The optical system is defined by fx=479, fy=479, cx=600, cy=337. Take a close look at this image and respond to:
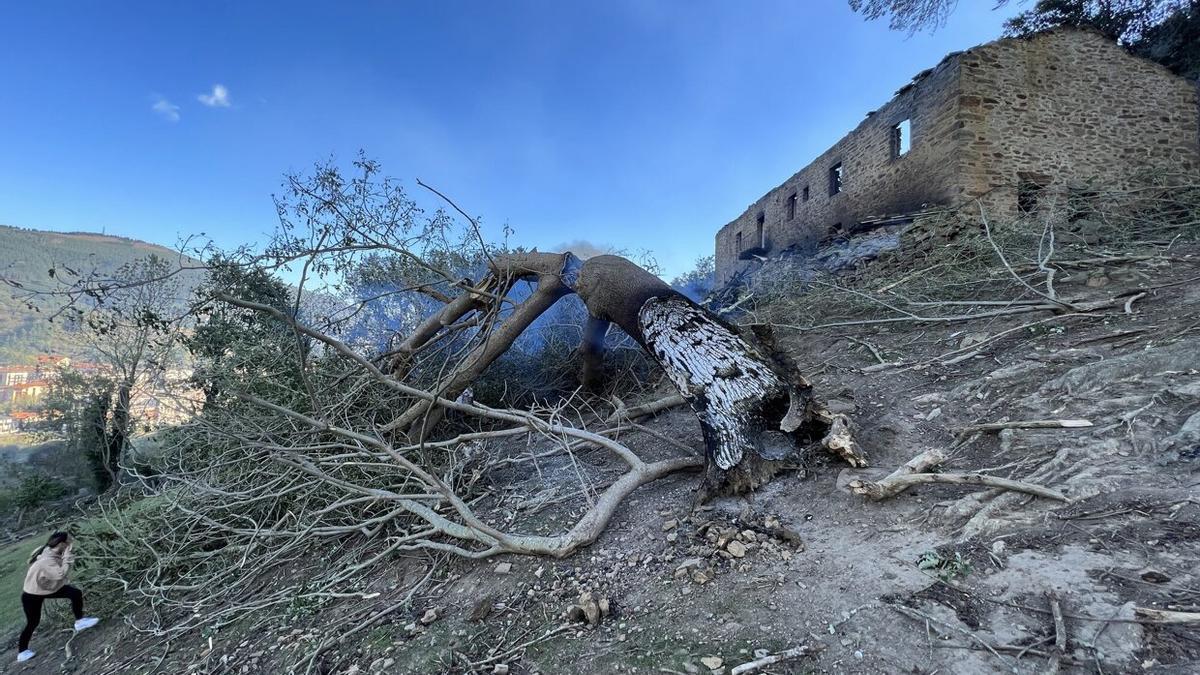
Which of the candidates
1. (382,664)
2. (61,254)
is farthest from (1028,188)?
(61,254)

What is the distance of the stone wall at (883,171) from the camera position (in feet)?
27.5

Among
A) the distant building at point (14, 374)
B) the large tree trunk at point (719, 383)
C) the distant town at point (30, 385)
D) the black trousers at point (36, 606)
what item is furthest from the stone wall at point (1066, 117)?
the distant building at point (14, 374)

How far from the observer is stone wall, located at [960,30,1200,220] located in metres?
8.11

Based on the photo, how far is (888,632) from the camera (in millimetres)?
1587

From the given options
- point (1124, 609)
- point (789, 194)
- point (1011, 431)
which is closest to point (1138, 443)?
point (1011, 431)

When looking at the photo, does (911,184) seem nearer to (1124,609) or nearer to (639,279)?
(639,279)

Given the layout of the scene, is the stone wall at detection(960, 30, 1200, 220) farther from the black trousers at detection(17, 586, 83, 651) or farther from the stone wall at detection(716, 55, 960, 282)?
the black trousers at detection(17, 586, 83, 651)

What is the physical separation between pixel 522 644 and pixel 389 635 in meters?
0.79

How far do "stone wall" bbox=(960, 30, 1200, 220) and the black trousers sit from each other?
12.3 metres

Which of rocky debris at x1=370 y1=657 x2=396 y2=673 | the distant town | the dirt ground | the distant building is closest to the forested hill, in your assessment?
the distant town

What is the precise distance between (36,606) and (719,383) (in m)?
6.30

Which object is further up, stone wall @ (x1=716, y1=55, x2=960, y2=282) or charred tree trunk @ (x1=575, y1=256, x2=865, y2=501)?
stone wall @ (x1=716, y1=55, x2=960, y2=282)

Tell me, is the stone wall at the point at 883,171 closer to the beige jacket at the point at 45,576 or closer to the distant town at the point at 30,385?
the beige jacket at the point at 45,576

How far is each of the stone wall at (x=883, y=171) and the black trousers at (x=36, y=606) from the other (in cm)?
1222
